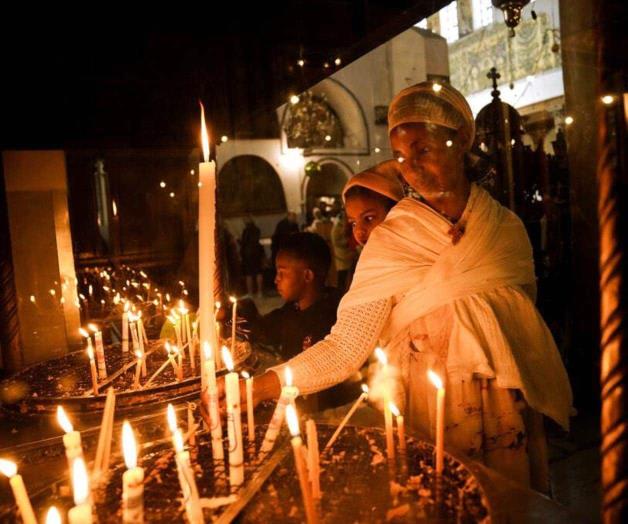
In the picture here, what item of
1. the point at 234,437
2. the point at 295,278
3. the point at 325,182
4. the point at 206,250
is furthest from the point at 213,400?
the point at 325,182

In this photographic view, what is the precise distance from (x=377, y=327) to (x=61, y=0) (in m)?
1.64

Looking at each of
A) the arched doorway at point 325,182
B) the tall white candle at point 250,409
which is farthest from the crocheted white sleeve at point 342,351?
the arched doorway at point 325,182

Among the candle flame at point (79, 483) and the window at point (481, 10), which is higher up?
the window at point (481, 10)

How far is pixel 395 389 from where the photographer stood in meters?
1.91

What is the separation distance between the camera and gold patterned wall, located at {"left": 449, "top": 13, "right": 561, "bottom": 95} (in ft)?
22.6

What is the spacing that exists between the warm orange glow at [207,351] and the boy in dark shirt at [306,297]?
1883 mm

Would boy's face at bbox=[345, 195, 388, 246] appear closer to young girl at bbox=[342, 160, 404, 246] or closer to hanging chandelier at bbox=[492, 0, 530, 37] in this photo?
young girl at bbox=[342, 160, 404, 246]

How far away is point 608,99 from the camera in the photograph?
659 millimetres

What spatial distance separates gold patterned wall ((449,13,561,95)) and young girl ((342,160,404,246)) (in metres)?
4.22

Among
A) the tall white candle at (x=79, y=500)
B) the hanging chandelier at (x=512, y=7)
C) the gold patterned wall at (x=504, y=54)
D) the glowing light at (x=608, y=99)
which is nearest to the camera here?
the glowing light at (x=608, y=99)

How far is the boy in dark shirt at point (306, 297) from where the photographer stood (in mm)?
3342

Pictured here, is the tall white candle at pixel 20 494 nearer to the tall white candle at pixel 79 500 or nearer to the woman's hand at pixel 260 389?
the tall white candle at pixel 79 500

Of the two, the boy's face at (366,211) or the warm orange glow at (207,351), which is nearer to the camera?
the warm orange glow at (207,351)

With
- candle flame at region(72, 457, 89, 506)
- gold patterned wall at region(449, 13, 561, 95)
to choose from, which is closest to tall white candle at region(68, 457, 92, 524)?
candle flame at region(72, 457, 89, 506)
